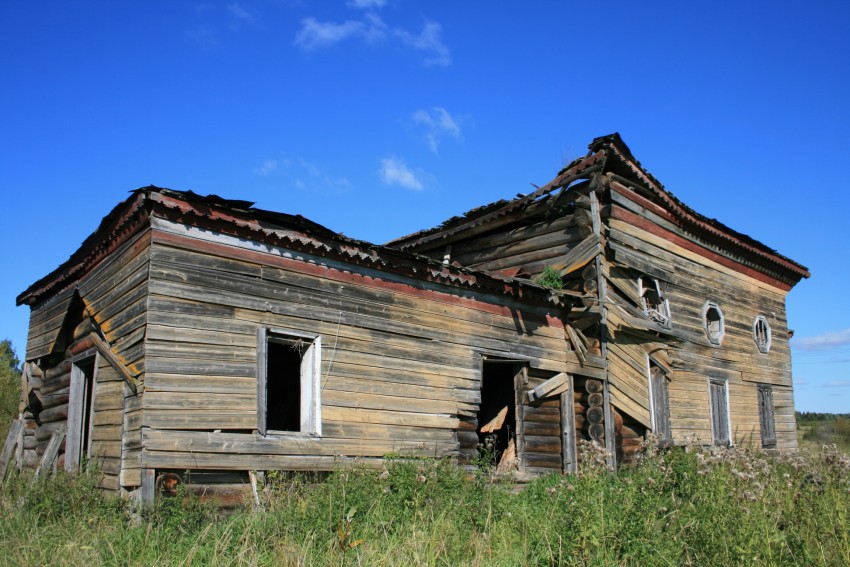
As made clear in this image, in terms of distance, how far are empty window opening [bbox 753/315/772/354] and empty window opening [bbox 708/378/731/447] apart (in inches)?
92.6

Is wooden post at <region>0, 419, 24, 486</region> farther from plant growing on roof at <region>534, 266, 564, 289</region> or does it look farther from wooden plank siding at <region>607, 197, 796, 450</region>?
wooden plank siding at <region>607, 197, 796, 450</region>

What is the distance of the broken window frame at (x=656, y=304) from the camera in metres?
15.7

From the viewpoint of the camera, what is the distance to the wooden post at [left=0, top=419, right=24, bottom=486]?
12.5 meters

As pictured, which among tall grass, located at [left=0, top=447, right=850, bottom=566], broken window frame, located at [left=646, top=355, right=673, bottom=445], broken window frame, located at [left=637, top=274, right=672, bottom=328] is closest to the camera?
tall grass, located at [left=0, top=447, right=850, bottom=566]

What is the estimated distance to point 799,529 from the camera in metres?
6.52

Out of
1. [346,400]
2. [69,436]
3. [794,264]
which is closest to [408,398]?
[346,400]

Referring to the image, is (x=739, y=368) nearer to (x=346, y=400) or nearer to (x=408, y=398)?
(x=408, y=398)

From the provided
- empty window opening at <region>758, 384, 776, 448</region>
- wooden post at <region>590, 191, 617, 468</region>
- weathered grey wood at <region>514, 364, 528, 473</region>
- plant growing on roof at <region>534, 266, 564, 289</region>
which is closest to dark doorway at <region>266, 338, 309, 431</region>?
weathered grey wood at <region>514, 364, 528, 473</region>

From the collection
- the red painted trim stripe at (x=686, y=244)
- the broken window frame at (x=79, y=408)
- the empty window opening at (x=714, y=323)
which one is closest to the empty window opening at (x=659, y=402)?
the empty window opening at (x=714, y=323)

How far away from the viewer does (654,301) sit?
16.1 meters

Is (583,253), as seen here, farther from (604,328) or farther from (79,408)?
(79,408)

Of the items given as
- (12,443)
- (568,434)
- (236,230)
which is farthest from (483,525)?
(12,443)

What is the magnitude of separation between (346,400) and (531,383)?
4113 mm

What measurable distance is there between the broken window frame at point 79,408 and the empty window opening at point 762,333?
51.8 ft
